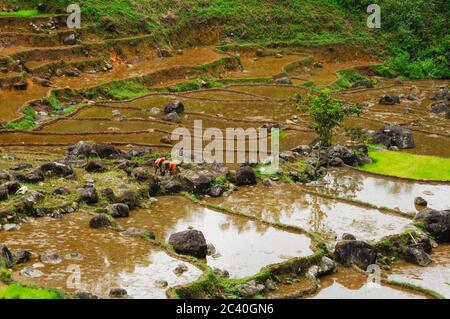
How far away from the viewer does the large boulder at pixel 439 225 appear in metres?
18.5

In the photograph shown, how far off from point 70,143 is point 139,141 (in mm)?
2445

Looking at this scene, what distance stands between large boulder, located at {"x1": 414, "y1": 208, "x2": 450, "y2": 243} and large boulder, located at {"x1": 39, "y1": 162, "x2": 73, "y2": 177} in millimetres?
9648

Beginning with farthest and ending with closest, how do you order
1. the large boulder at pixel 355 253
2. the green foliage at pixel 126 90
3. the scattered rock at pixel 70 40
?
the scattered rock at pixel 70 40
the green foliage at pixel 126 90
the large boulder at pixel 355 253

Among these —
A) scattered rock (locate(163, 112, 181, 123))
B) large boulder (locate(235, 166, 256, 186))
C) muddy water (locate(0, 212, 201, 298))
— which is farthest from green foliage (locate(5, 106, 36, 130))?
muddy water (locate(0, 212, 201, 298))

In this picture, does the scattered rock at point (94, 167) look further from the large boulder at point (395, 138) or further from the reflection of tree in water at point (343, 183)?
the large boulder at point (395, 138)

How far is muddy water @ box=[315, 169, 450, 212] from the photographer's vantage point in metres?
21.4

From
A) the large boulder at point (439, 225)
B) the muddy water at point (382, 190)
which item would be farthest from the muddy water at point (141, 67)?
the large boulder at point (439, 225)

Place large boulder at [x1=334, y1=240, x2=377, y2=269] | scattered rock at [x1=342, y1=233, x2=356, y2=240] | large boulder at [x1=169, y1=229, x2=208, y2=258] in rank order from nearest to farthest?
large boulder at [x1=169, y1=229, x2=208, y2=258] → large boulder at [x1=334, y1=240, x2=377, y2=269] → scattered rock at [x1=342, y1=233, x2=356, y2=240]

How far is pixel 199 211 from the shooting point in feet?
64.4

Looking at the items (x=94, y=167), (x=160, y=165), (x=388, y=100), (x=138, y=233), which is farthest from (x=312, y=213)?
(x=388, y=100)

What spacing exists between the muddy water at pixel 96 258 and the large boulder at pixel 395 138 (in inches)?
544

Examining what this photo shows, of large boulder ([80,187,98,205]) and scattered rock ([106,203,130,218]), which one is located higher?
large boulder ([80,187,98,205])

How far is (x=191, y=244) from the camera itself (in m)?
16.1

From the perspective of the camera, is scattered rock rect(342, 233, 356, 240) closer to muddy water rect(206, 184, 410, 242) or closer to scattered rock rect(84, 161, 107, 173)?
muddy water rect(206, 184, 410, 242)
